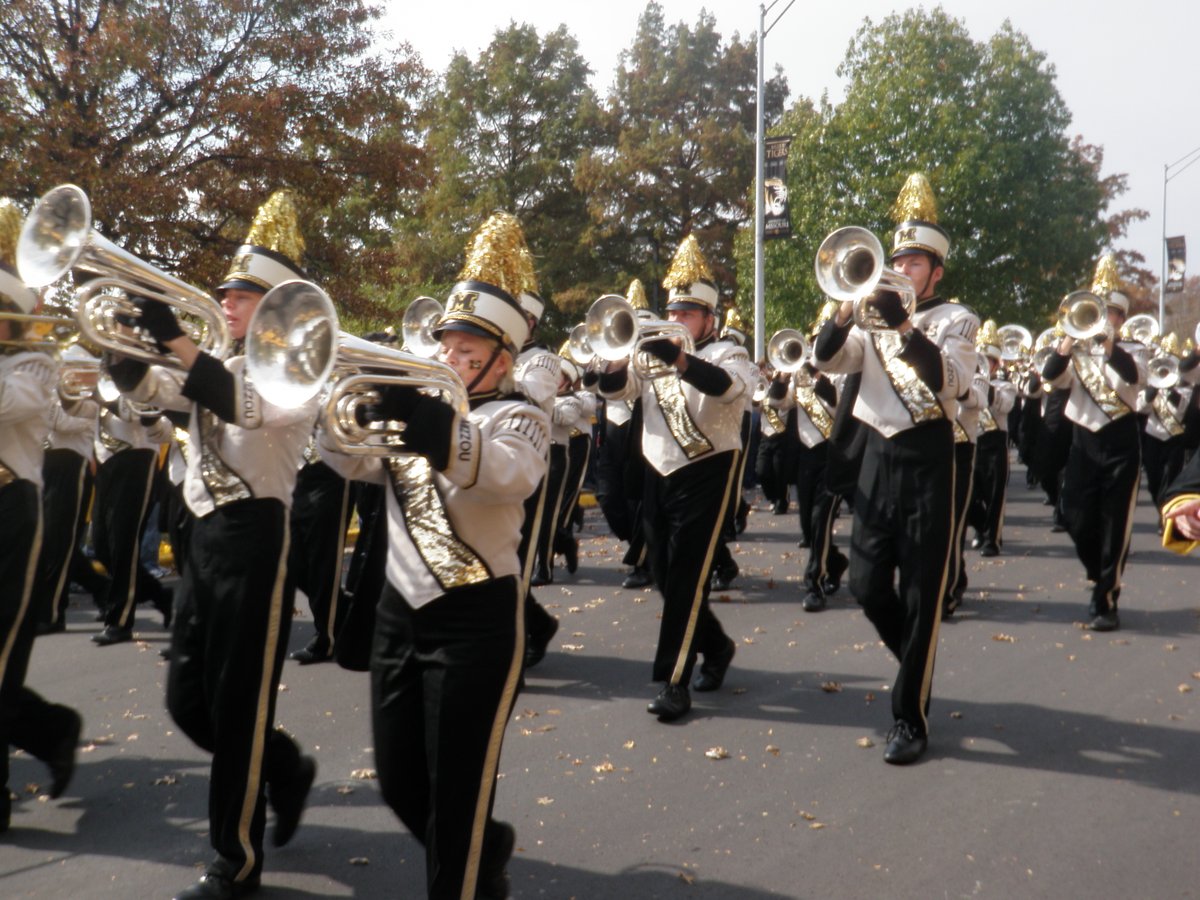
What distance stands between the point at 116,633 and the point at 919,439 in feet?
17.9

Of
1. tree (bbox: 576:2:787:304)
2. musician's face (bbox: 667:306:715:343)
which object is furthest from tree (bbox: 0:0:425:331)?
tree (bbox: 576:2:787:304)

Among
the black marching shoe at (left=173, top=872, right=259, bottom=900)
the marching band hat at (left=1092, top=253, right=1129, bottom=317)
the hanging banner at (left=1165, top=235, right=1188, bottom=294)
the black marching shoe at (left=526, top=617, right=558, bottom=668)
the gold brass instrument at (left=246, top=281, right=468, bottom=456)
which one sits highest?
the hanging banner at (left=1165, top=235, right=1188, bottom=294)

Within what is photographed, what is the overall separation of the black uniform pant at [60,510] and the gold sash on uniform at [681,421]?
3278mm

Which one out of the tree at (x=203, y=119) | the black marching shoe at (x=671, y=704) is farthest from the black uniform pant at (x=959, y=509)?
the tree at (x=203, y=119)

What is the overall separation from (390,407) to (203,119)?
11789mm

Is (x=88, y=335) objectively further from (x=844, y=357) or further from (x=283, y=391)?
(x=844, y=357)

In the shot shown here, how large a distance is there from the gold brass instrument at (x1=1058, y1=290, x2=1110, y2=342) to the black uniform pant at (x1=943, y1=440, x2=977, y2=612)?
1210mm

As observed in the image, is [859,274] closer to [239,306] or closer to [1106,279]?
[239,306]

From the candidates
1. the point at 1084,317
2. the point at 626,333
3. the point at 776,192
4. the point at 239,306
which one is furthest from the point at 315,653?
the point at 776,192

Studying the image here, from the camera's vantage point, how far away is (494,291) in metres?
3.76

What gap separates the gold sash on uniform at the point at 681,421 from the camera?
6.31m

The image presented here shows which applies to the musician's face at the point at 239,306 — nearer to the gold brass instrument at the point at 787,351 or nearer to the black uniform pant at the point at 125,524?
the black uniform pant at the point at 125,524

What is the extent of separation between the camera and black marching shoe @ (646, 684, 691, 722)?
19.9 ft

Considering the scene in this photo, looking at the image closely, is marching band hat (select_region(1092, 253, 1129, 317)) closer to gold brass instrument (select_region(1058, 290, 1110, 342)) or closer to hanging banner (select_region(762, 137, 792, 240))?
gold brass instrument (select_region(1058, 290, 1110, 342))
